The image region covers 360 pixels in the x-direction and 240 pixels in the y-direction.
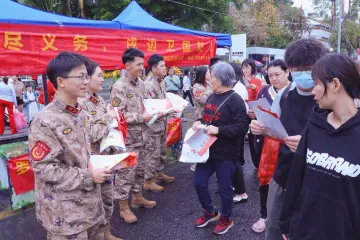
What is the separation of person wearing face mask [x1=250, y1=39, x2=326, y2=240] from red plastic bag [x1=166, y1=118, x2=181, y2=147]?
10.2 ft

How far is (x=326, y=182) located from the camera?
4.46ft

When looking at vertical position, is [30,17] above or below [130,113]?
above

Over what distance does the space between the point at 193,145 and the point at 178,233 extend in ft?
3.22

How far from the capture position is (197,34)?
5625 mm

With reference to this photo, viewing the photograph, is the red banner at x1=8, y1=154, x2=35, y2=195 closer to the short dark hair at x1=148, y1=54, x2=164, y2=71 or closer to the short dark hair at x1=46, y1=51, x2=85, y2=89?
the short dark hair at x1=148, y1=54, x2=164, y2=71

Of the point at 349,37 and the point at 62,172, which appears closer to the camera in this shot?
the point at 62,172

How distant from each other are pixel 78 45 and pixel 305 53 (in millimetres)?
2793

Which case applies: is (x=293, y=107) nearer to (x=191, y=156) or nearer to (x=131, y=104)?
(x=191, y=156)

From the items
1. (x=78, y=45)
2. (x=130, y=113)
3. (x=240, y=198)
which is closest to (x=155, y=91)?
(x=130, y=113)

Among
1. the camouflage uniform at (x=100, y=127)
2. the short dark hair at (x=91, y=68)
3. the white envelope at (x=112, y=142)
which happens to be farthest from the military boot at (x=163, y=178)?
the short dark hair at (x=91, y=68)

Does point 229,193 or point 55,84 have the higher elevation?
point 55,84

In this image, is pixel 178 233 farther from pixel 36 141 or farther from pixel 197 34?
pixel 197 34

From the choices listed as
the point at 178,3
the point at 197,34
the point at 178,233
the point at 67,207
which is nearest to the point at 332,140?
the point at 67,207

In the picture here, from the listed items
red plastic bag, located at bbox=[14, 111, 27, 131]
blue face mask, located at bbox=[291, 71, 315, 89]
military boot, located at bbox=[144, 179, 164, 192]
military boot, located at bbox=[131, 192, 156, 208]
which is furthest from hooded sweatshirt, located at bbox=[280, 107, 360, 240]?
red plastic bag, located at bbox=[14, 111, 27, 131]
